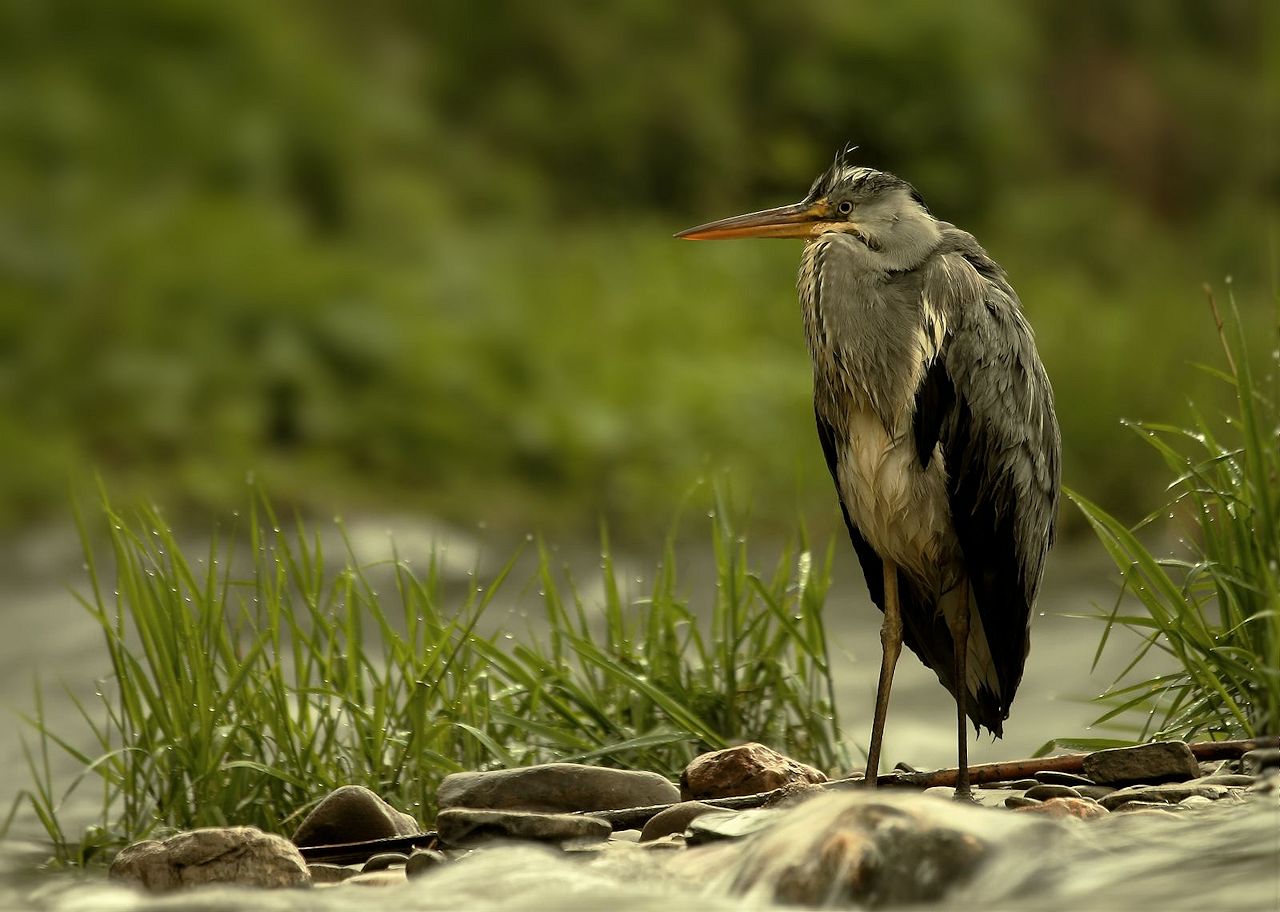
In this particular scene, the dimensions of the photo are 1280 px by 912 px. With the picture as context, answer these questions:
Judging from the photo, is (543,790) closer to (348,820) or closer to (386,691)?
(348,820)

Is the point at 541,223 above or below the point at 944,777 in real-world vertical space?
above

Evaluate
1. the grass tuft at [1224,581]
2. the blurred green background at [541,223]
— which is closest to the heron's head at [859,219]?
the grass tuft at [1224,581]

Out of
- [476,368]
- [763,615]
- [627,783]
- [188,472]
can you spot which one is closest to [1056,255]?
[476,368]

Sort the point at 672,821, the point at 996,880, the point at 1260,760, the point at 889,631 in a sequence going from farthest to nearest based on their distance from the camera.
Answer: the point at 889,631 < the point at 672,821 < the point at 1260,760 < the point at 996,880

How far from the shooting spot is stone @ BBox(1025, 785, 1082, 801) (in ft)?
10.4

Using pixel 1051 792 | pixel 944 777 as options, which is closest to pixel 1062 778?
pixel 1051 792

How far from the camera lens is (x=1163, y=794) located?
10.0 feet

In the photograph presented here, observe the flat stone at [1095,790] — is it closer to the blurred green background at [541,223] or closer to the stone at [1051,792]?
the stone at [1051,792]

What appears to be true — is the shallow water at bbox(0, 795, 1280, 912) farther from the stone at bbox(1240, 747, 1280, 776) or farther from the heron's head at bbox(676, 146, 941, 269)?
the heron's head at bbox(676, 146, 941, 269)

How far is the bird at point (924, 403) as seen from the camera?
3.55 m

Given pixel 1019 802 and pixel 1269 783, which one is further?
pixel 1019 802

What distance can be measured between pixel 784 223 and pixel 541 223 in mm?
11489

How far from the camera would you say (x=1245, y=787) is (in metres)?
3.07

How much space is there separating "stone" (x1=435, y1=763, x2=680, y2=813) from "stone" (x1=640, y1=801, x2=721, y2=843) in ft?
0.75
